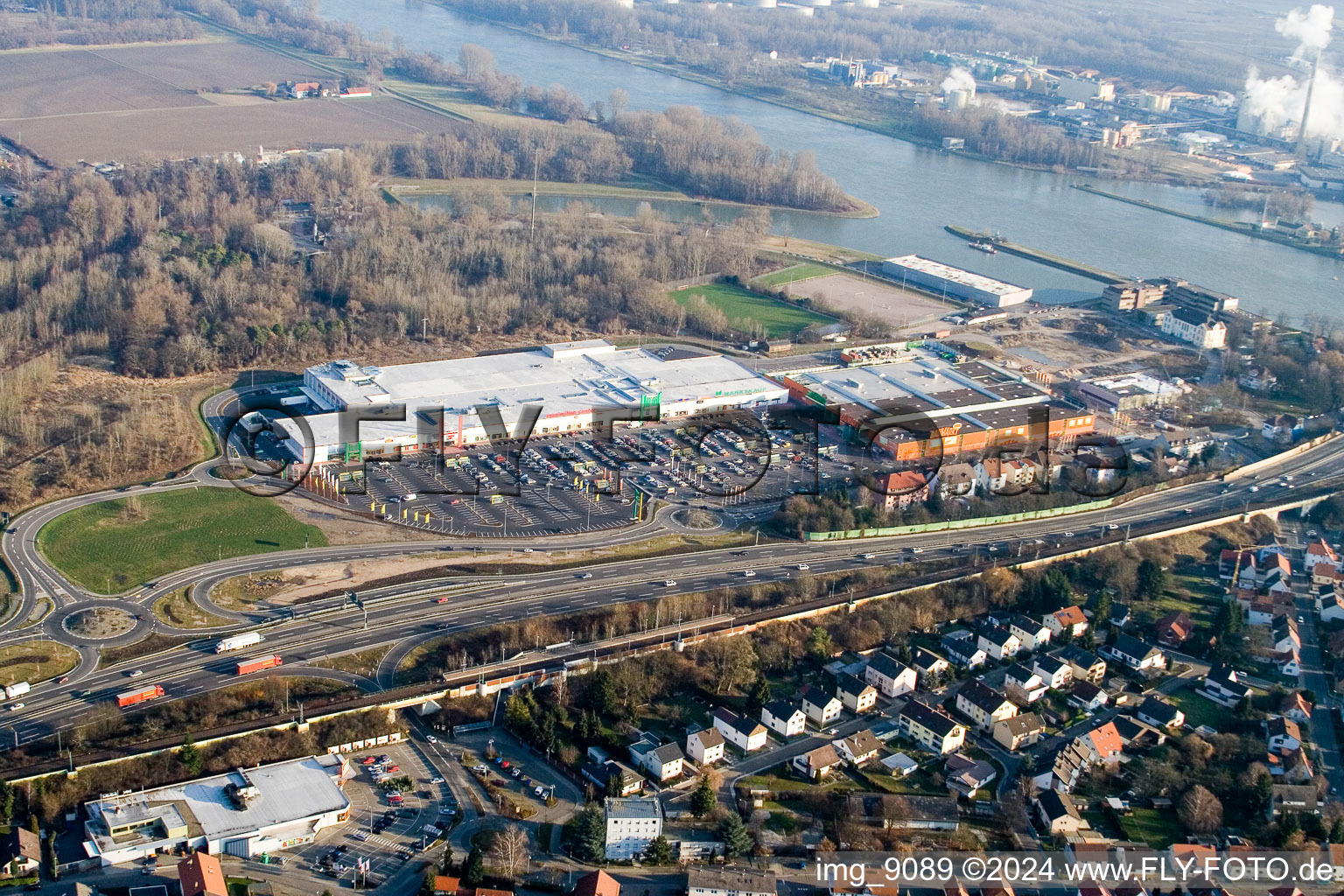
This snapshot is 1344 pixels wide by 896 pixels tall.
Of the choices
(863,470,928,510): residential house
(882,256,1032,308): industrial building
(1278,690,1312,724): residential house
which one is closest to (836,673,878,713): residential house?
(863,470,928,510): residential house

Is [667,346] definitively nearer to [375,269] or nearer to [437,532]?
[375,269]

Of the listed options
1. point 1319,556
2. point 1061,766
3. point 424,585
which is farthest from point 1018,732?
point 424,585

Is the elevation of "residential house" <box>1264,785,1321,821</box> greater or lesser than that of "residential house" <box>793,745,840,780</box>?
greater

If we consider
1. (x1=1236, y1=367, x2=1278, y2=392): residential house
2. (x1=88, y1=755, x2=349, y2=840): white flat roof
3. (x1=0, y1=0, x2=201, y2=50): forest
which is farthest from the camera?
(x1=0, y1=0, x2=201, y2=50): forest

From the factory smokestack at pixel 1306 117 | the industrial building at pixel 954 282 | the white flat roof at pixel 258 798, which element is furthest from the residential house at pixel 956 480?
the factory smokestack at pixel 1306 117

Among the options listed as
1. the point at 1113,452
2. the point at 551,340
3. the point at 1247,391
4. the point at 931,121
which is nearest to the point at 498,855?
the point at 1113,452

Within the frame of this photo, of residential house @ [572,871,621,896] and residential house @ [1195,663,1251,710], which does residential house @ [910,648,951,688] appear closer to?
residential house @ [1195,663,1251,710]

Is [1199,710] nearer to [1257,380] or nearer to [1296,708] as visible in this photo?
[1296,708]

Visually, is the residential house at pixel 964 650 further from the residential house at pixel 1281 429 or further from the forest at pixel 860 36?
the forest at pixel 860 36
